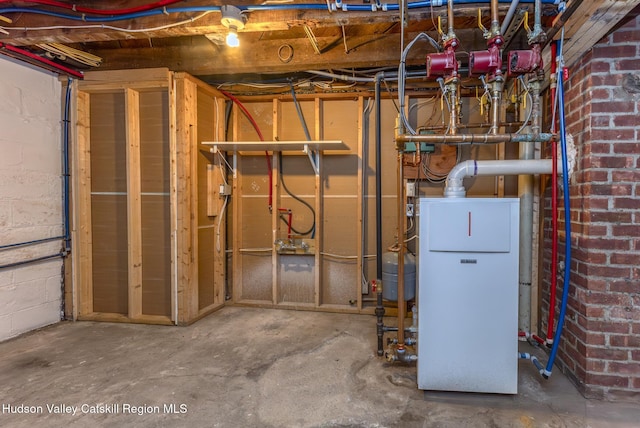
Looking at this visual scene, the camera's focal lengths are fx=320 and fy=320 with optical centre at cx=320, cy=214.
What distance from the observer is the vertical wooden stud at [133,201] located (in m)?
2.87

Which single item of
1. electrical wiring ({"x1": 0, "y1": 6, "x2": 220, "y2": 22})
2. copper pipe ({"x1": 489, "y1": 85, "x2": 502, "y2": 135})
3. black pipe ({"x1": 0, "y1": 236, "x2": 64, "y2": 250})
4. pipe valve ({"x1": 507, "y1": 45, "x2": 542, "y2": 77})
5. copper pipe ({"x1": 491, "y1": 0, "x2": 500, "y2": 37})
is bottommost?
black pipe ({"x1": 0, "y1": 236, "x2": 64, "y2": 250})

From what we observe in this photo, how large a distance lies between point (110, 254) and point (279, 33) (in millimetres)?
2524

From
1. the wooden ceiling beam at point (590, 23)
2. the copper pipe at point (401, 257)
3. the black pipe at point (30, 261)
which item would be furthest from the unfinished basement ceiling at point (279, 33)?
the black pipe at point (30, 261)

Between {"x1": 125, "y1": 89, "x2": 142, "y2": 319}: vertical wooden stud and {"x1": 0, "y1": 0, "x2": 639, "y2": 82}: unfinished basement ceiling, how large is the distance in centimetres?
41

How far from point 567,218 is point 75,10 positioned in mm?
3259

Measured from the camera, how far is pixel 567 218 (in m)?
1.77

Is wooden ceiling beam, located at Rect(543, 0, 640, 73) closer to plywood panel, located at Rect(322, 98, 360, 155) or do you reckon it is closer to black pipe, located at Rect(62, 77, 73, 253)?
plywood panel, located at Rect(322, 98, 360, 155)

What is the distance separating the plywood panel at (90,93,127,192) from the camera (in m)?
2.95

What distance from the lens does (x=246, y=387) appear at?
1900 millimetres

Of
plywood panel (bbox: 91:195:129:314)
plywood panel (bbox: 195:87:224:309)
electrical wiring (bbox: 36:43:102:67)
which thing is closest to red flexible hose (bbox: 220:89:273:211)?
plywood panel (bbox: 195:87:224:309)

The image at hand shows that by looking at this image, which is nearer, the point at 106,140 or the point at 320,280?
the point at 106,140

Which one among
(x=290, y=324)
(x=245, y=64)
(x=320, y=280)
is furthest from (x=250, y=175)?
(x=290, y=324)

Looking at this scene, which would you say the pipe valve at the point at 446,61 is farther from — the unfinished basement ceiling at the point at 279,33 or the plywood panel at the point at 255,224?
the plywood panel at the point at 255,224

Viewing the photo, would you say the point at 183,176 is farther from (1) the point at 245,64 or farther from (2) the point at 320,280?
(2) the point at 320,280
